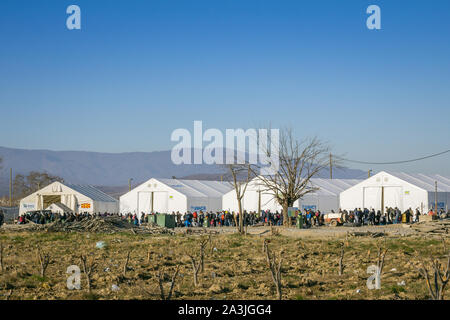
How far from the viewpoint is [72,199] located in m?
62.1

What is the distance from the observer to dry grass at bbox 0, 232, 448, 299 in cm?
1399

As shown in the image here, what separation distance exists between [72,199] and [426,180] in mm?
35323

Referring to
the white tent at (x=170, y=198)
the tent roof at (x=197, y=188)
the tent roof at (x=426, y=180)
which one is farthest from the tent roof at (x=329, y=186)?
the tent roof at (x=197, y=188)

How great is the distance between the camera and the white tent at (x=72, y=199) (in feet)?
202

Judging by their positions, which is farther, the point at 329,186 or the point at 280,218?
the point at 329,186

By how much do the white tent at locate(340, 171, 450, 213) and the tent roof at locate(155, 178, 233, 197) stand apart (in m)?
14.1

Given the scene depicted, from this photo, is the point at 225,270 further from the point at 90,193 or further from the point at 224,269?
the point at 90,193

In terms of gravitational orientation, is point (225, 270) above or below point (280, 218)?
below

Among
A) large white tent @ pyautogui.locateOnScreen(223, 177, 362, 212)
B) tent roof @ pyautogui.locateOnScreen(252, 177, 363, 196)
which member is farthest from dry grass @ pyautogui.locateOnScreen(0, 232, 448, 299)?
tent roof @ pyautogui.locateOnScreen(252, 177, 363, 196)

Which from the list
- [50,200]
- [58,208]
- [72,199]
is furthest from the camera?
[50,200]

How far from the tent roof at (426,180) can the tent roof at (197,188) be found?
729 inches

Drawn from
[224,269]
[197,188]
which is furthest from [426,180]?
[224,269]

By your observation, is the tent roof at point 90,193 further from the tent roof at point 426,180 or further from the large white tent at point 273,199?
the tent roof at point 426,180
